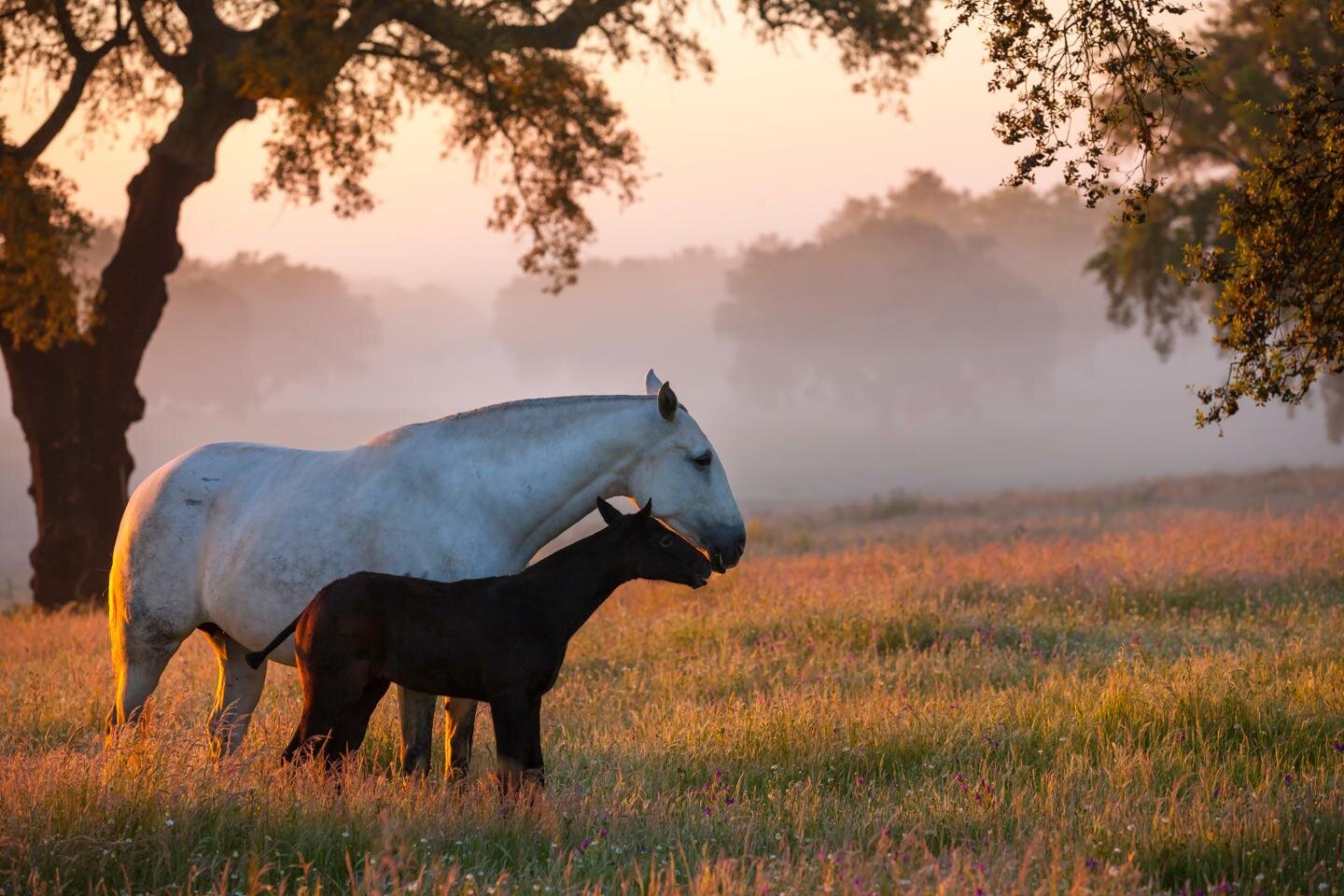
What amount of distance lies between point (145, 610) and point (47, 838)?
8.56 ft

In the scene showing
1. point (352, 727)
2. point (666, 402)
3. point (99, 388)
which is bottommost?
point (352, 727)

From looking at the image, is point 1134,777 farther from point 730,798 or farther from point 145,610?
point 145,610

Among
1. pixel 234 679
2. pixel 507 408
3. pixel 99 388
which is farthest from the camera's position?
pixel 99 388

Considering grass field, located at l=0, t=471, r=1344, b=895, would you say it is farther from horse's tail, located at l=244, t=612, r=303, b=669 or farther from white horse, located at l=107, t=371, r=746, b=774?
white horse, located at l=107, t=371, r=746, b=774

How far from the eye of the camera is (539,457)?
7156 mm

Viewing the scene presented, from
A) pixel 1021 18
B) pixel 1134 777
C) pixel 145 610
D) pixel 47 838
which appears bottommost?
pixel 1134 777

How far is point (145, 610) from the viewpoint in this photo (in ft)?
25.0

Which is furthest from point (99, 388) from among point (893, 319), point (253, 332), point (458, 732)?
point (253, 332)

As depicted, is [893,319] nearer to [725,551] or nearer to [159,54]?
[159,54]

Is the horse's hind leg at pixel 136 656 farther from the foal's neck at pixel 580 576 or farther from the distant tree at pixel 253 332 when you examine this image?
the distant tree at pixel 253 332

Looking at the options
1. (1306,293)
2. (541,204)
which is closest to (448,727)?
(1306,293)

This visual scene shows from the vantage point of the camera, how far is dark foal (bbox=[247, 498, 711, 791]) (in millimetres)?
6039

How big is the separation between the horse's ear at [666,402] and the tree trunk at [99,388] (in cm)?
1239

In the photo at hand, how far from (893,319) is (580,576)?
102567mm
